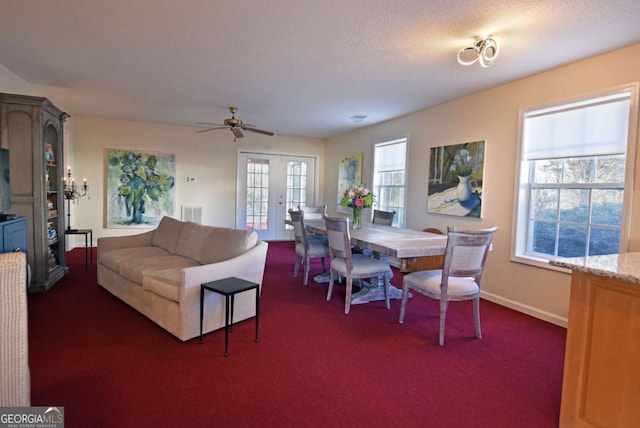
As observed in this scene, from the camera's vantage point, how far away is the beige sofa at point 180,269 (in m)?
2.68

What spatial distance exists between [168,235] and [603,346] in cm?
408

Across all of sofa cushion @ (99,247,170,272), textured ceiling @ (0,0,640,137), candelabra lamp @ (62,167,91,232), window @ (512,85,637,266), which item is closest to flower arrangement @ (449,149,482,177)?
window @ (512,85,637,266)

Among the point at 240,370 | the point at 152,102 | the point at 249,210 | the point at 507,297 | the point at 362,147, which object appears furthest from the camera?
the point at 249,210

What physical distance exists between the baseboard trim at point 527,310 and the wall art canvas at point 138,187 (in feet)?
19.0

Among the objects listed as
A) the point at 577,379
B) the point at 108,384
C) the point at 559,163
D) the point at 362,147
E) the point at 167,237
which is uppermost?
the point at 362,147

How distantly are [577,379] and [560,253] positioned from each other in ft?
6.76

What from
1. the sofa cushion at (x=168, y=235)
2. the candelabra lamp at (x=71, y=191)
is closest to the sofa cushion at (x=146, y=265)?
the sofa cushion at (x=168, y=235)

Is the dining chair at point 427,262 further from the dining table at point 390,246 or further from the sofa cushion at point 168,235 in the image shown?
the sofa cushion at point 168,235

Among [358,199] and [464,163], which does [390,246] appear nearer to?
[358,199]

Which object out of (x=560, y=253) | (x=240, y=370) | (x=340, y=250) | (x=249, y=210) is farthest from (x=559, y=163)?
→ (x=249, y=210)

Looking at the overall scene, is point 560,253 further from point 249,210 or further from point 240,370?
point 249,210

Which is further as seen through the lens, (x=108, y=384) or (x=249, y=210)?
(x=249, y=210)

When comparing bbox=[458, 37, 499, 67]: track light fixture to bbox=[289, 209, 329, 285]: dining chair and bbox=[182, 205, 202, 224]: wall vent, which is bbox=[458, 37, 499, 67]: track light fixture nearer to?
bbox=[289, 209, 329, 285]: dining chair

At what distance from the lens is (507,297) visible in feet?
12.3
